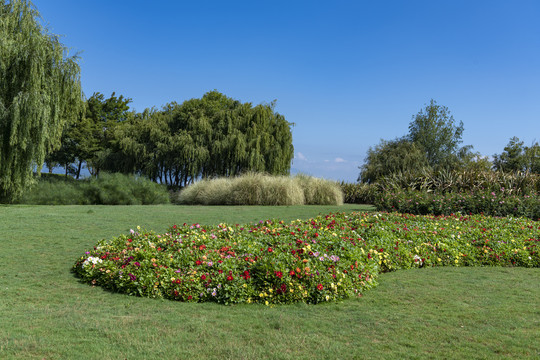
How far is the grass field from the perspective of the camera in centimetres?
274

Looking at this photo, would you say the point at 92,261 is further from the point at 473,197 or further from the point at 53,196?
the point at 53,196

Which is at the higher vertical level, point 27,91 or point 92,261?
point 27,91

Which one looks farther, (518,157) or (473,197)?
(518,157)

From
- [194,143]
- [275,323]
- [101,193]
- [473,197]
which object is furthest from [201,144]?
[275,323]

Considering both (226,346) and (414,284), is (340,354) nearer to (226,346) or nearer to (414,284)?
(226,346)

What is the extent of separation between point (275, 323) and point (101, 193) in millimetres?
14135

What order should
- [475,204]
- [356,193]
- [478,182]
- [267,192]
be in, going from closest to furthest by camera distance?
[475,204] → [478,182] → [267,192] → [356,193]

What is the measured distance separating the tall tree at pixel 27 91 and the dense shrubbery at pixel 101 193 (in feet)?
5.40

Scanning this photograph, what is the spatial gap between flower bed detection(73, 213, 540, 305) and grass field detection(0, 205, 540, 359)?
0.18 m

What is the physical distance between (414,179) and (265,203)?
18.5ft

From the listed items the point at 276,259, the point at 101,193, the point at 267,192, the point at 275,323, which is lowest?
the point at 275,323

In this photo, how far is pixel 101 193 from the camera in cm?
1559

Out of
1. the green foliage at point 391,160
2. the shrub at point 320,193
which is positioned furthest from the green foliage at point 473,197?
the green foliage at point 391,160

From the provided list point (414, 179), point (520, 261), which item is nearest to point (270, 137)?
point (414, 179)
